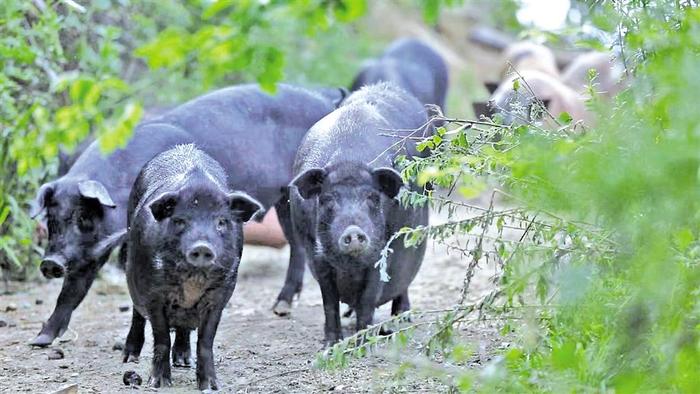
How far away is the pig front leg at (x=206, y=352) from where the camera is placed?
548 cm

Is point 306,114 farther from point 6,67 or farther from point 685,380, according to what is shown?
point 685,380

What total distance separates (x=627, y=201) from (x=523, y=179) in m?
1.10

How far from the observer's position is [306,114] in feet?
25.7

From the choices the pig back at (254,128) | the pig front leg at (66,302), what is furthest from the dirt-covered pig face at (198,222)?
the pig back at (254,128)

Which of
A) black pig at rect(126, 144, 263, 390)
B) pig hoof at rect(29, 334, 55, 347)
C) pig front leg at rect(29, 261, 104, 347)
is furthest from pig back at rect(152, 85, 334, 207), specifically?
black pig at rect(126, 144, 263, 390)

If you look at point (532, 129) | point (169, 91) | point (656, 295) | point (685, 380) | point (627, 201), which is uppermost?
point (169, 91)

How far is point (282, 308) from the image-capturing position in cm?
771

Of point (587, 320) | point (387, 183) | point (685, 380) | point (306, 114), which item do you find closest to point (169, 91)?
point (306, 114)

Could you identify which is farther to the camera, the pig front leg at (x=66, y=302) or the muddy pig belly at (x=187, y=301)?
the pig front leg at (x=66, y=302)

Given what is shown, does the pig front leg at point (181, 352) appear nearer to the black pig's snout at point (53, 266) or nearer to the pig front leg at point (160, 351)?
the pig front leg at point (160, 351)

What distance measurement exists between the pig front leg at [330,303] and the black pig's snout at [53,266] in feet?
4.68

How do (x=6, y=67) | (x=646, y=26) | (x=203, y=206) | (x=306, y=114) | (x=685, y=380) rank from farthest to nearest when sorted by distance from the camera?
(x=306, y=114), (x=6, y=67), (x=203, y=206), (x=646, y=26), (x=685, y=380)

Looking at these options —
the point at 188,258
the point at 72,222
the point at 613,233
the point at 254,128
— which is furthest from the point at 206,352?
the point at 254,128

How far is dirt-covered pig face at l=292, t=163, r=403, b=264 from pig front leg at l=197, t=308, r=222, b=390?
0.77 m
